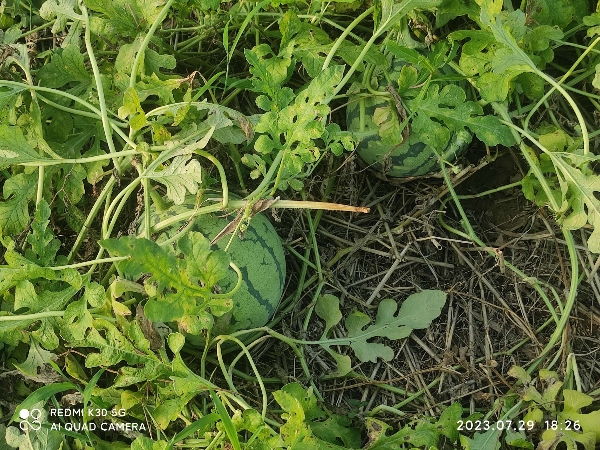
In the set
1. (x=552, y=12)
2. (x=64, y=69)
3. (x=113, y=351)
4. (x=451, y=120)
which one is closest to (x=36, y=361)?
(x=113, y=351)

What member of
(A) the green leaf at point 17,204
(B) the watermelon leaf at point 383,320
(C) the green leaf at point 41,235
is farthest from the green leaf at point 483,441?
(A) the green leaf at point 17,204

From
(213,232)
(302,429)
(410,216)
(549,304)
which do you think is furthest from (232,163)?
(549,304)

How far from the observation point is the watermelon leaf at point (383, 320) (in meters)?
1.93

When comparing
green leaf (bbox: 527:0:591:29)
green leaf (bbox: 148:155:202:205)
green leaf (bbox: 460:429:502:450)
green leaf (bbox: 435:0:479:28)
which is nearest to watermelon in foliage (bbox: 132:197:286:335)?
green leaf (bbox: 148:155:202:205)

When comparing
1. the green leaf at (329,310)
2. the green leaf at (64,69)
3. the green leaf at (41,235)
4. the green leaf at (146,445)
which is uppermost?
the green leaf at (64,69)

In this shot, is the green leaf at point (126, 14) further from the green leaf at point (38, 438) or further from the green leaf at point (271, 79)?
the green leaf at point (38, 438)

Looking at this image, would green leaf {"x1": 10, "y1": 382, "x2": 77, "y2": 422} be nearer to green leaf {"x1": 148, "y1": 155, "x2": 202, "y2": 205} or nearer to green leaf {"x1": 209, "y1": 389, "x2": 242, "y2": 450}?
green leaf {"x1": 209, "y1": 389, "x2": 242, "y2": 450}

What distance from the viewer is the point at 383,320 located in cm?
198

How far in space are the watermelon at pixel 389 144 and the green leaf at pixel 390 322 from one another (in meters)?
0.39

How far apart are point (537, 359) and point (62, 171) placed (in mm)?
1508

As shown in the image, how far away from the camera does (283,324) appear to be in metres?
1.99

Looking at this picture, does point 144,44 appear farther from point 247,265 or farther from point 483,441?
point 483,441

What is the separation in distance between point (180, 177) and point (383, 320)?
831mm

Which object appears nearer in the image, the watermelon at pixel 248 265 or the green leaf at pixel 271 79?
the green leaf at pixel 271 79
